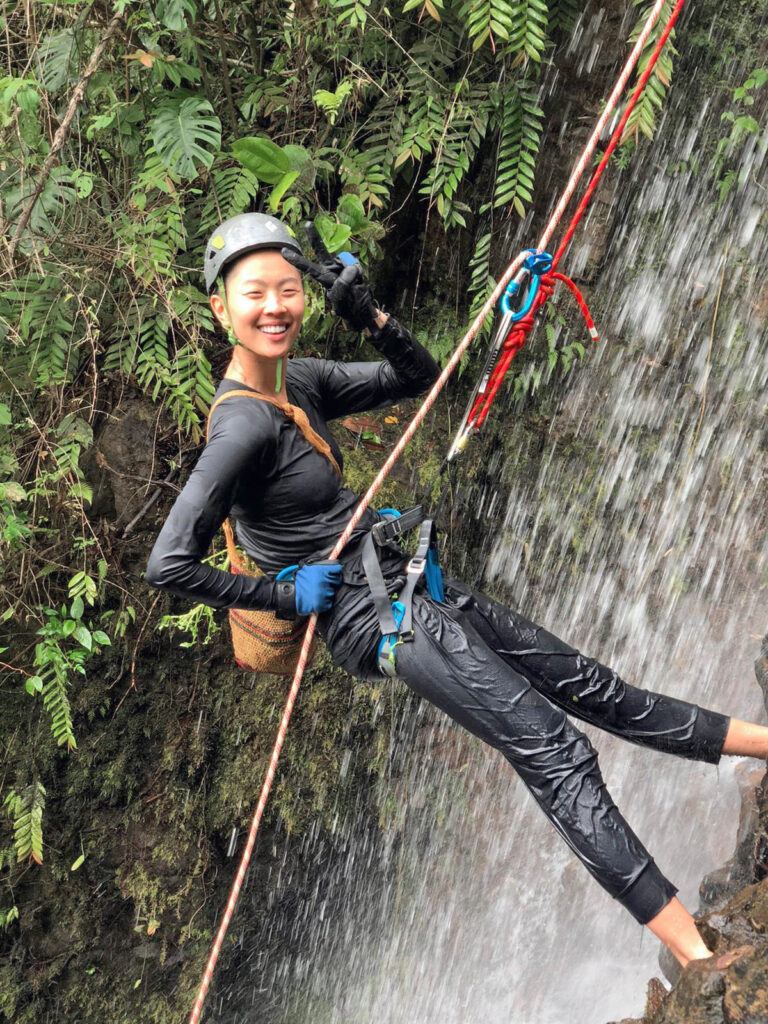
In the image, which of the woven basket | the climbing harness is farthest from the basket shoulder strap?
the woven basket

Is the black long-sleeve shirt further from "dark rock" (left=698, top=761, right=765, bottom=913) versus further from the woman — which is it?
"dark rock" (left=698, top=761, right=765, bottom=913)

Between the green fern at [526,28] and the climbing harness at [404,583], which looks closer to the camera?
the climbing harness at [404,583]

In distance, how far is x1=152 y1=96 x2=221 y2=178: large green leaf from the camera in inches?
130

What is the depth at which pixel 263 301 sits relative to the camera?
8.25 ft

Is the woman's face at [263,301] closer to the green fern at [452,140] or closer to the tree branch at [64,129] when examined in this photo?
the tree branch at [64,129]

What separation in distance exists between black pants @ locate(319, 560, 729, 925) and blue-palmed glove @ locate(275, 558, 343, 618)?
0.09 meters

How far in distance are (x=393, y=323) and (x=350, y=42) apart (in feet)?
6.54

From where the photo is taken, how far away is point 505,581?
17.4 feet

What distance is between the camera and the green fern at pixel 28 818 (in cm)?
413

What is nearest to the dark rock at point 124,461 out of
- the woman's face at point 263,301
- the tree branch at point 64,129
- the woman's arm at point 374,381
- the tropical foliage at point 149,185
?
the tropical foliage at point 149,185

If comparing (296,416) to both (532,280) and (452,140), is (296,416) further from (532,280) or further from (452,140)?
(452,140)

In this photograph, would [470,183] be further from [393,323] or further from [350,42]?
[393,323]

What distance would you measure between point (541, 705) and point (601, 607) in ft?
9.71

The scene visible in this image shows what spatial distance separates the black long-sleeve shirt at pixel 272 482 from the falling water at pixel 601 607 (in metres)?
2.30
